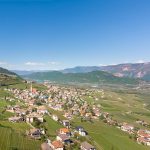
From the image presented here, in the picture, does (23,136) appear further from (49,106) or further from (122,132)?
(49,106)

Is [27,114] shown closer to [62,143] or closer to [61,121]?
[61,121]

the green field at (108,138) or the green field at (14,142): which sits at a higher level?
the green field at (14,142)

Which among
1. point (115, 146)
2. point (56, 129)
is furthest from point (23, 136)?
point (115, 146)

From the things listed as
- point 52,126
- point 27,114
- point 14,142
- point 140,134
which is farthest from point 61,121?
point 14,142

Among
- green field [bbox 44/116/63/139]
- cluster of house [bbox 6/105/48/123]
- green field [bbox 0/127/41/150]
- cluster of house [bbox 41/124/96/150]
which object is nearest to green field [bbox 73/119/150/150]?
cluster of house [bbox 41/124/96/150]

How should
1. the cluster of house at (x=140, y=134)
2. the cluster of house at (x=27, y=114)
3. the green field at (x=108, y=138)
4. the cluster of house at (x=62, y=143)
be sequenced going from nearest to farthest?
1. the cluster of house at (x=62, y=143)
2. the green field at (x=108, y=138)
3. the cluster of house at (x=140, y=134)
4. the cluster of house at (x=27, y=114)

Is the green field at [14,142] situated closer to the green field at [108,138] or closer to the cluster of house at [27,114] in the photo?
the cluster of house at [27,114]

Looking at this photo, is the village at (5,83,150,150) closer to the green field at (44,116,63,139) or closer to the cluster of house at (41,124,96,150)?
the cluster of house at (41,124,96,150)

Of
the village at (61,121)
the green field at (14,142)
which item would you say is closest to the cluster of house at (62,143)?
the village at (61,121)

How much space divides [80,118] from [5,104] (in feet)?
113

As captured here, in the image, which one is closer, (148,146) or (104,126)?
(148,146)

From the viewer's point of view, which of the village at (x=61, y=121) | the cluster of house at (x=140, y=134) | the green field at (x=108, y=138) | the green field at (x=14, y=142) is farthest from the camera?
the cluster of house at (x=140, y=134)

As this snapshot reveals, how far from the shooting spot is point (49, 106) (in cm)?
13812

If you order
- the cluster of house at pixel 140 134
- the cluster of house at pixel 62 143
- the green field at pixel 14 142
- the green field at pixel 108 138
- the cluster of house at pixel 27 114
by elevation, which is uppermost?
the cluster of house at pixel 27 114
